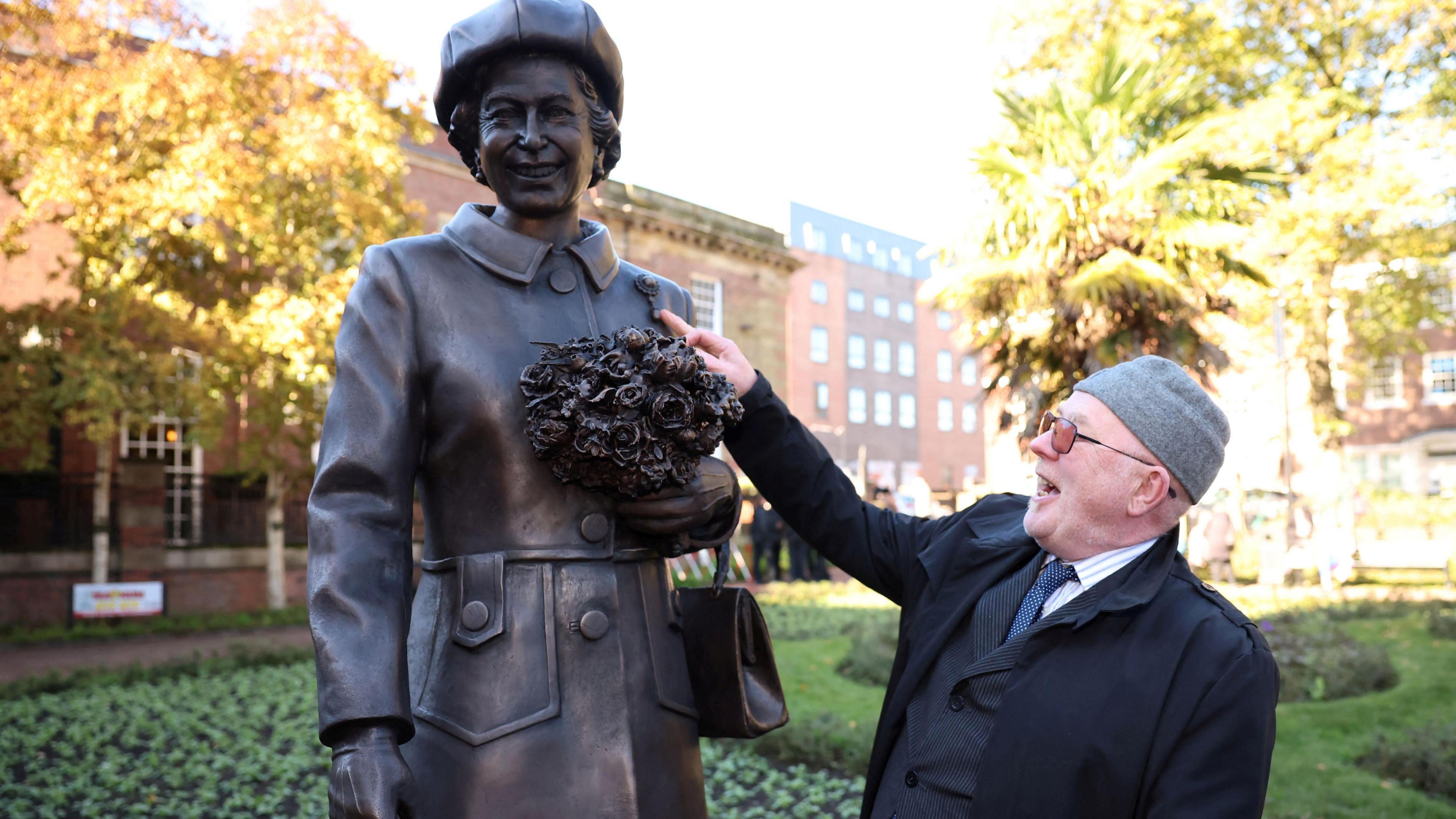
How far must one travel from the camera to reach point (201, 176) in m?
14.0

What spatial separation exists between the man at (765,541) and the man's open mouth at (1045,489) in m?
17.3

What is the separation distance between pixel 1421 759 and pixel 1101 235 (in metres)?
7.44

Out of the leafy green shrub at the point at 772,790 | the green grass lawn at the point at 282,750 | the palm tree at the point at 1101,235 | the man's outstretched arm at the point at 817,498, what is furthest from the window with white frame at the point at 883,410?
the man's outstretched arm at the point at 817,498

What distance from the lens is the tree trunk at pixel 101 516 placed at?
53.2 ft

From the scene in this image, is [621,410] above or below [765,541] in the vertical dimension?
above

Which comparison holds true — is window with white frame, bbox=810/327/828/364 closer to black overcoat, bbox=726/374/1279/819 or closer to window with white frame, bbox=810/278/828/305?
window with white frame, bbox=810/278/828/305

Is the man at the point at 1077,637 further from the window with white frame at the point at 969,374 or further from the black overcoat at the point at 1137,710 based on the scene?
the window with white frame at the point at 969,374

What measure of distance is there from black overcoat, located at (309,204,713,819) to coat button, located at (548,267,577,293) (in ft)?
0.12

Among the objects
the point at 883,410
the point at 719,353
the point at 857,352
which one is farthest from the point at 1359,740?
the point at 883,410

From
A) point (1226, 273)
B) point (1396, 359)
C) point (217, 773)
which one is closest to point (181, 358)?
point (217, 773)

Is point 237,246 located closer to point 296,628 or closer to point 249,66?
point 249,66

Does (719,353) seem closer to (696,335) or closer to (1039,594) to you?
(696,335)

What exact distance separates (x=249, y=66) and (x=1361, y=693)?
15232 millimetres

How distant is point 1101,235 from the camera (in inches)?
512
